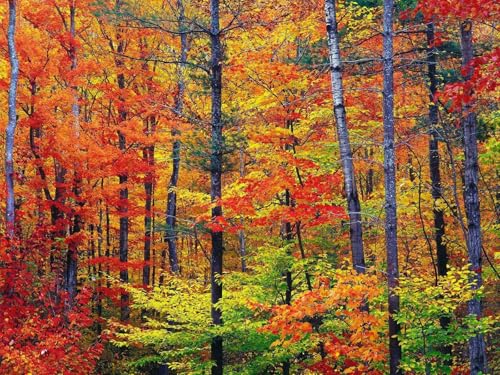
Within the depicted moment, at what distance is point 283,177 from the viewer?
35.5 ft

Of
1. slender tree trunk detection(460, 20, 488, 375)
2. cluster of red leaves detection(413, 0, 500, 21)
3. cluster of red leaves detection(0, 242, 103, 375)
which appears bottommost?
cluster of red leaves detection(0, 242, 103, 375)

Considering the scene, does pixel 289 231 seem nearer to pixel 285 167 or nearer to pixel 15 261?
pixel 285 167

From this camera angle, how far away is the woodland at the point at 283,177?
28.8ft

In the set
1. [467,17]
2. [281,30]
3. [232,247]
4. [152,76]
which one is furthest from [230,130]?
[232,247]

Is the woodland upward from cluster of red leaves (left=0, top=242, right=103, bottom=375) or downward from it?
upward

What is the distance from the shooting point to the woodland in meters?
8.78

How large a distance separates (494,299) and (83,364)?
40.6 ft

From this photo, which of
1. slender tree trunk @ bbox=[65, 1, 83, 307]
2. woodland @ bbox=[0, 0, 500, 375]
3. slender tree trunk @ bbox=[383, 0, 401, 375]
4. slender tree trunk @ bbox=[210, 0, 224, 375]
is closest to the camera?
woodland @ bbox=[0, 0, 500, 375]

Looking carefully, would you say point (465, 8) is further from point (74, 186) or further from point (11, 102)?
point (74, 186)

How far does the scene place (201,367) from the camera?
11.3m

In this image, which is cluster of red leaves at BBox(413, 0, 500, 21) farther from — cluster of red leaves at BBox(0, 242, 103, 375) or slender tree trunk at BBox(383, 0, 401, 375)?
cluster of red leaves at BBox(0, 242, 103, 375)

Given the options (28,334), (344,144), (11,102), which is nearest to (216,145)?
(344,144)

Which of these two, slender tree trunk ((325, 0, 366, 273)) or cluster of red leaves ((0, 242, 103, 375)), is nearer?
slender tree trunk ((325, 0, 366, 273))

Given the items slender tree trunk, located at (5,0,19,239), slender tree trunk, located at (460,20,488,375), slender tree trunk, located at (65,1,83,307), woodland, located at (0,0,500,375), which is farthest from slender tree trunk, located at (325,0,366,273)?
slender tree trunk, located at (5,0,19,239)
